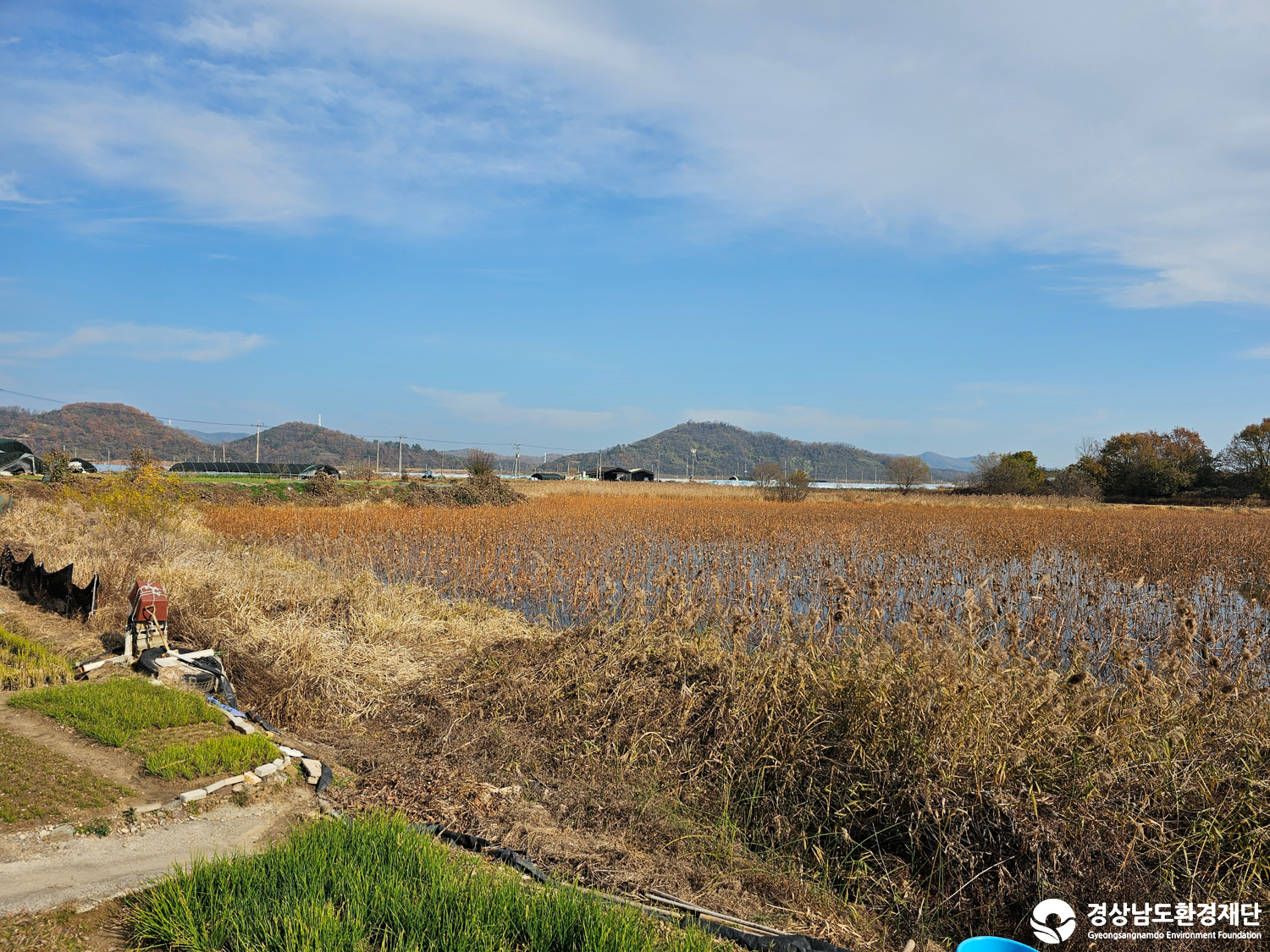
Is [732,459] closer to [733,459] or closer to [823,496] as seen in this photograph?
[733,459]

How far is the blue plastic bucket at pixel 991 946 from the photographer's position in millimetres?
2887

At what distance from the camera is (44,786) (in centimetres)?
471

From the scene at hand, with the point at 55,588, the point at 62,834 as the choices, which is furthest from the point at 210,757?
the point at 55,588

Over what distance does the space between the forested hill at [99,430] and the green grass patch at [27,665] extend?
84.4 m

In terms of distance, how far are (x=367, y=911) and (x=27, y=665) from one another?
620cm

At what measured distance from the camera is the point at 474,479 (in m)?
33.2

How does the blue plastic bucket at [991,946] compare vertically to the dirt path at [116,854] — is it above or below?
above

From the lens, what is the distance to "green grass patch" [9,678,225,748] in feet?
18.8

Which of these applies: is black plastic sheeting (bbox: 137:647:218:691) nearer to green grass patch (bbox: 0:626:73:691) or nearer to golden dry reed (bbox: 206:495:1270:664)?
green grass patch (bbox: 0:626:73:691)

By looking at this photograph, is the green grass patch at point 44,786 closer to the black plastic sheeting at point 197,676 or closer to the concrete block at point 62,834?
the concrete block at point 62,834

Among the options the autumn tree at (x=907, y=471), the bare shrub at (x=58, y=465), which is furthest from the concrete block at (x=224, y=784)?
the autumn tree at (x=907, y=471)

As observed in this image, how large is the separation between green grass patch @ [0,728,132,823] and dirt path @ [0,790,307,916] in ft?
1.01

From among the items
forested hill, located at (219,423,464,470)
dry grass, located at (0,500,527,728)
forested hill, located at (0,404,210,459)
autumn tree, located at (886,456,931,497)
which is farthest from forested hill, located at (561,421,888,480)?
dry grass, located at (0,500,527,728)

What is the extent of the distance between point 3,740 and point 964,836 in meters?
6.78
